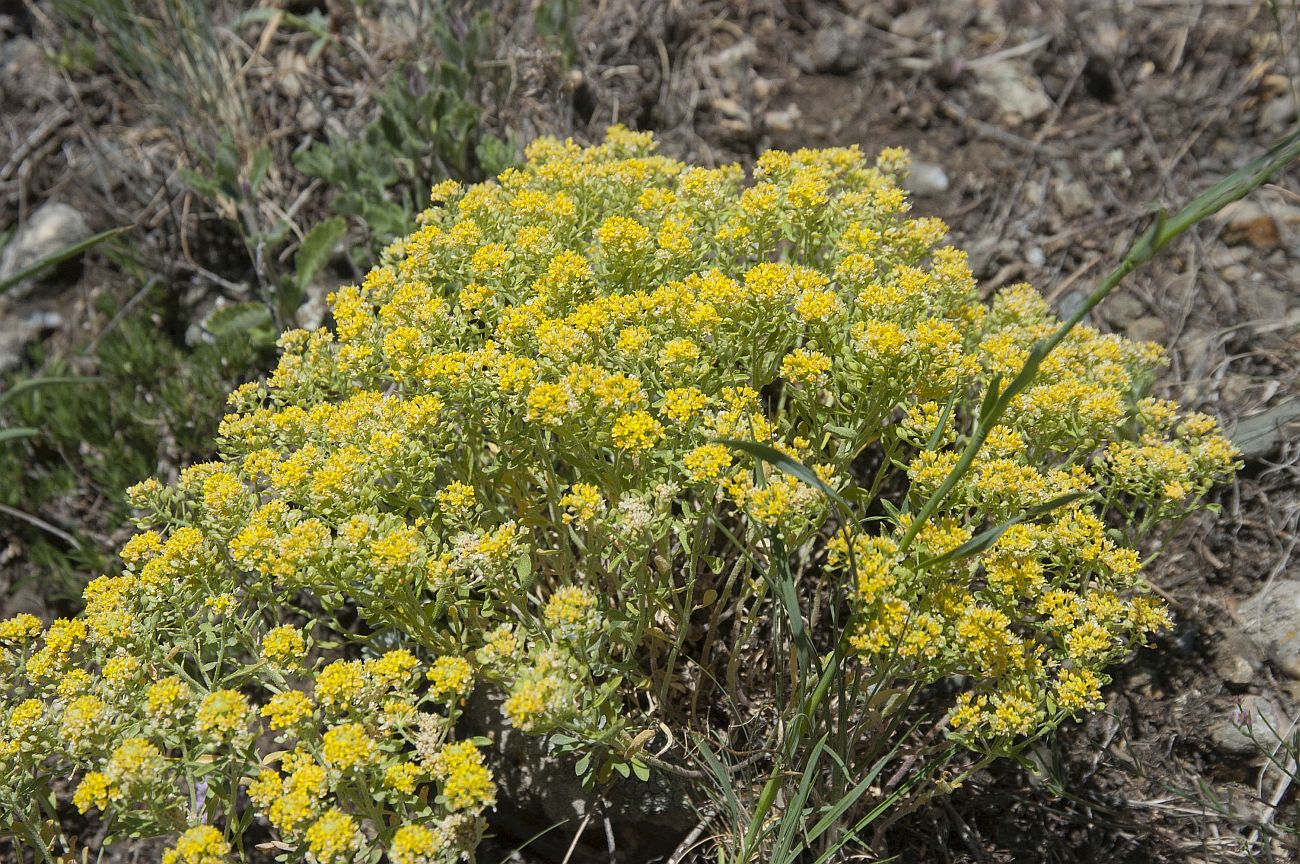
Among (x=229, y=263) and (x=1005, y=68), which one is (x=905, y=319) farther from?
(x=229, y=263)

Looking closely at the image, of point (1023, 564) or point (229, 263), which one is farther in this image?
point (229, 263)

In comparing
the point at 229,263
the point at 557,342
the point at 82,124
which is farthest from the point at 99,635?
the point at 82,124

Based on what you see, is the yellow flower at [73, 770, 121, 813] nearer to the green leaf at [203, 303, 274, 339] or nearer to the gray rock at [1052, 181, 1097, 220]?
the green leaf at [203, 303, 274, 339]

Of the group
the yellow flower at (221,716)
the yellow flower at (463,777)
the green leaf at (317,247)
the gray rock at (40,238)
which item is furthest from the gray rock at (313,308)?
the yellow flower at (463,777)

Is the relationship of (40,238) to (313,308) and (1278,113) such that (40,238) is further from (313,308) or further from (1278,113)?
(1278,113)

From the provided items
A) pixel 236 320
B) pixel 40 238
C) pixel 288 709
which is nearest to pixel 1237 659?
pixel 288 709

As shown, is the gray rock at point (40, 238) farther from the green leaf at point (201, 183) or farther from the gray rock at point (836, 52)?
the gray rock at point (836, 52)
